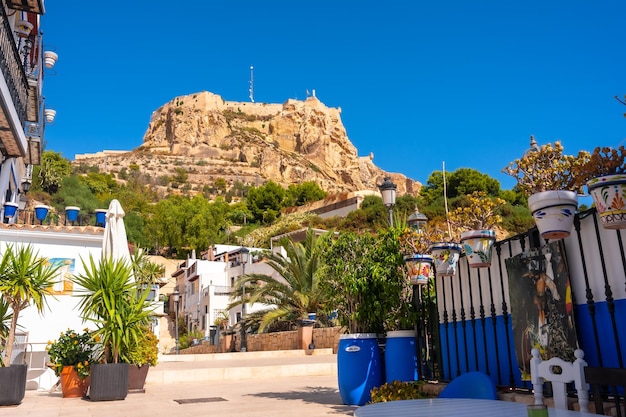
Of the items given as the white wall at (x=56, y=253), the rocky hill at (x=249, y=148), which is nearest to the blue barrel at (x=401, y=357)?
the white wall at (x=56, y=253)

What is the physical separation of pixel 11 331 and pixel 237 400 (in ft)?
11.0

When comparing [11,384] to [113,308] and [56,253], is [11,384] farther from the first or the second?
[56,253]

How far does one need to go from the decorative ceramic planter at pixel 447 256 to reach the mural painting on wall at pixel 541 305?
2.50 ft

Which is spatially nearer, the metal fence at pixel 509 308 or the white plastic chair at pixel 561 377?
the white plastic chair at pixel 561 377

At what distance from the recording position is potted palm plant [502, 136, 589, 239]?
3143mm

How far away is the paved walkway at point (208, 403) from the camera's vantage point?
5844 millimetres

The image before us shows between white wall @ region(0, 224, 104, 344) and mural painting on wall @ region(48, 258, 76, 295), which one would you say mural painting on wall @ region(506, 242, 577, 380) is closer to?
white wall @ region(0, 224, 104, 344)

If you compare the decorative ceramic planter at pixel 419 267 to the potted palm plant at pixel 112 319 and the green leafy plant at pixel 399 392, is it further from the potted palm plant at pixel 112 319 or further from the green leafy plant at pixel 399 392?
the potted palm plant at pixel 112 319

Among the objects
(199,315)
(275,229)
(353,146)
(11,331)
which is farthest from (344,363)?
(353,146)

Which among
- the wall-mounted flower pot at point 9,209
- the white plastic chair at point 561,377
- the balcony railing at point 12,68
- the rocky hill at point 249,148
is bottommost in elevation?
the white plastic chair at point 561,377

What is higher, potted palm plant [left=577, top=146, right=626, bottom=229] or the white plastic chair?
potted palm plant [left=577, top=146, right=626, bottom=229]

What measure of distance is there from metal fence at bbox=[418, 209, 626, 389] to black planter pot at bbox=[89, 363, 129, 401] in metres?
4.46

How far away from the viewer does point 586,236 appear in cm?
341

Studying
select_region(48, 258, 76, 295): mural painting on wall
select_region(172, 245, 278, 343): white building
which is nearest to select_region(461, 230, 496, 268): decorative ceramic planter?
select_region(48, 258, 76, 295): mural painting on wall
